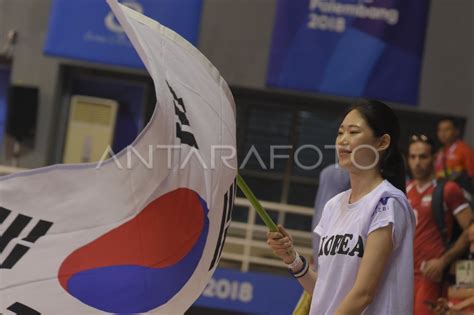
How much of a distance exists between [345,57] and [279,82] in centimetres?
84

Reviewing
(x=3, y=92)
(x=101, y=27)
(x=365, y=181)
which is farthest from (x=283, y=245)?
(x=3, y=92)

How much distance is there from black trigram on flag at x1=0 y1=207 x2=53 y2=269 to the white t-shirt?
104 cm

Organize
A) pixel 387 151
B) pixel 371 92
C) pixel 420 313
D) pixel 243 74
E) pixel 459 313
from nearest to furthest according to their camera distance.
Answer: pixel 387 151
pixel 459 313
pixel 420 313
pixel 371 92
pixel 243 74

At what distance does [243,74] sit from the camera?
43.0 feet

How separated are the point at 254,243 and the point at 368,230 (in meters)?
7.56

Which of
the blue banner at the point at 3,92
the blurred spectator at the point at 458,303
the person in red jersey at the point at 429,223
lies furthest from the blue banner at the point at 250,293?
the blue banner at the point at 3,92

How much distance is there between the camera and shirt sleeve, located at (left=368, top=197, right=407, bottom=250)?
3318 millimetres

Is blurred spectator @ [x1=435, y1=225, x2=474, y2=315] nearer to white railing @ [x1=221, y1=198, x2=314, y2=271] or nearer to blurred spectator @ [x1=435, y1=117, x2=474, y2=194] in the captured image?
blurred spectator @ [x1=435, y1=117, x2=474, y2=194]

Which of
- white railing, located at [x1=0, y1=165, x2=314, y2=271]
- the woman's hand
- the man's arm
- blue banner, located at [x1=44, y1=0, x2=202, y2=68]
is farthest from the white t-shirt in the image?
blue banner, located at [x1=44, y1=0, x2=202, y2=68]

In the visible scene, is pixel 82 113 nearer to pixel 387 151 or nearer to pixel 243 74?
pixel 243 74

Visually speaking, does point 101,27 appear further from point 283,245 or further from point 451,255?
point 283,245

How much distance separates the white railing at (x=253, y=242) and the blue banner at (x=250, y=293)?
1.31ft

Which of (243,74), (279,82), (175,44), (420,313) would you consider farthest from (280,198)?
(175,44)

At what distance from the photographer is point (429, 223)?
669cm
